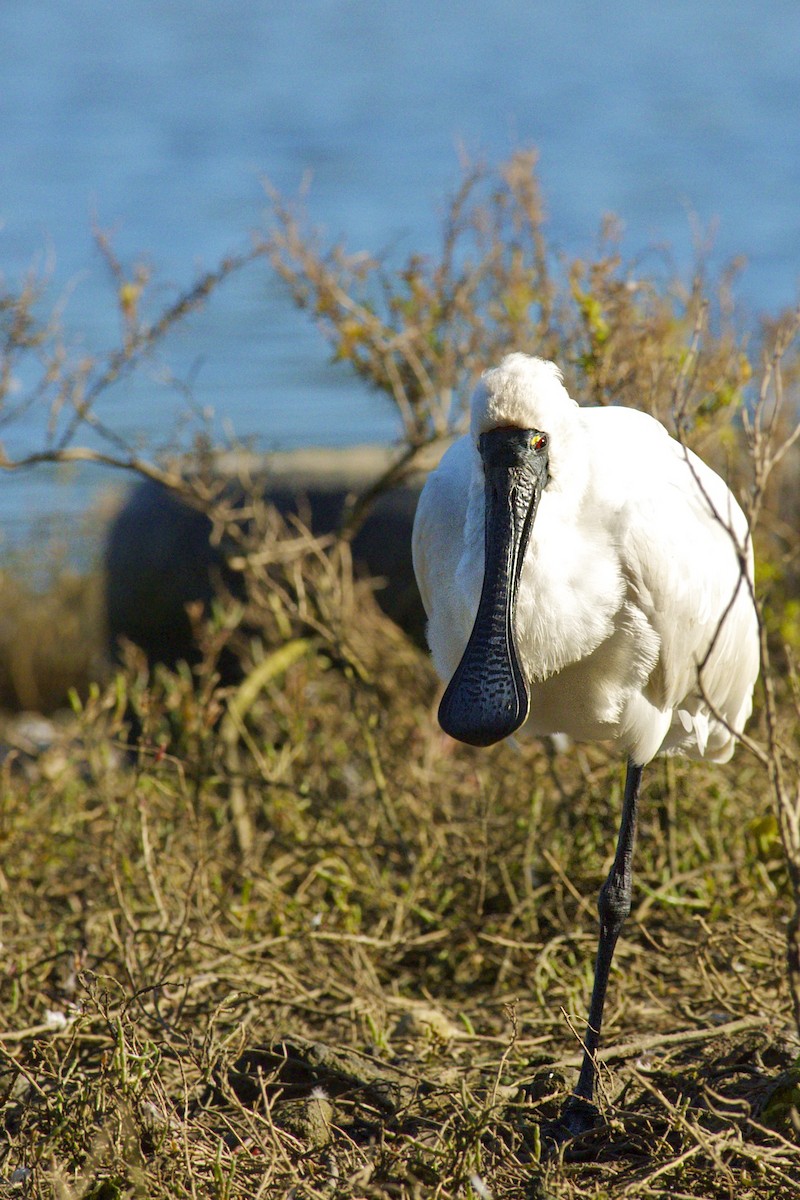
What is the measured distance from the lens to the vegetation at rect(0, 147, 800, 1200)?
10.9 feet

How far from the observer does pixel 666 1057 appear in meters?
3.95

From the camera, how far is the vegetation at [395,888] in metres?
3.32

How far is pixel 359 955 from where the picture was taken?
15.4 feet

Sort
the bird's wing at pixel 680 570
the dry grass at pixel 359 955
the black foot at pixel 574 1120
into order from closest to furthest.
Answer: the dry grass at pixel 359 955 → the black foot at pixel 574 1120 → the bird's wing at pixel 680 570

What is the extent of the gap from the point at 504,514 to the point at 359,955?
1892mm

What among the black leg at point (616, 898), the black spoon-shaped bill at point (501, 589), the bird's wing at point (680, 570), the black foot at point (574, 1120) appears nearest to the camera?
the black spoon-shaped bill at point (501, 589)

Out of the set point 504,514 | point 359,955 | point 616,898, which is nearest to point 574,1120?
point 616,898

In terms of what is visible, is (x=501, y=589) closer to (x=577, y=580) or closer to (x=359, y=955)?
(x=577, y=580)

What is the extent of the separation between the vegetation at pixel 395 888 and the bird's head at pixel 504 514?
0.40 meters

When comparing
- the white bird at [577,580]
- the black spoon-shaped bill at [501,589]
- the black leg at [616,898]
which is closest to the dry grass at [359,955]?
the black leg at [616,898]

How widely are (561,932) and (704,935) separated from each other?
669 mm

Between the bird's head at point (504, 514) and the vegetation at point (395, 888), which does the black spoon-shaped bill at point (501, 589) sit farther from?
the vegetation at point (395, 888)

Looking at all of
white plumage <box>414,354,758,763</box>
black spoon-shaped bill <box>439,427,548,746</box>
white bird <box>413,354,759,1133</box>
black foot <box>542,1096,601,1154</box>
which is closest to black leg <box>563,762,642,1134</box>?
white bird <box>413,354,759,1133</box>

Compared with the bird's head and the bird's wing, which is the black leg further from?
the bird's head
